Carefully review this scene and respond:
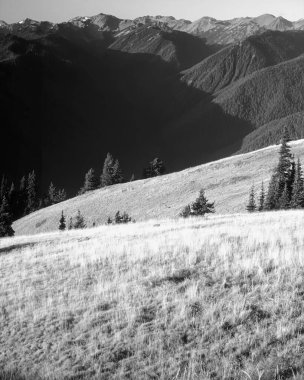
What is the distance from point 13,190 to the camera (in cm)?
14975

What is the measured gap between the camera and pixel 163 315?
27.9ft

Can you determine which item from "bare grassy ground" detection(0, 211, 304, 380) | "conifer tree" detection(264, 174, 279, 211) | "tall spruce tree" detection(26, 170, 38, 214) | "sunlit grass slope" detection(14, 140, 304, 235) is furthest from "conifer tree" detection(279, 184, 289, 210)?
"tall spruce tree" detection(26, 170, 38, 214)

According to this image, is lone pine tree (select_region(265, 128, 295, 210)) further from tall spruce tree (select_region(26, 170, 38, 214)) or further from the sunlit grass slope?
tall spruce tree (select_region(26, 170, 38, 214))

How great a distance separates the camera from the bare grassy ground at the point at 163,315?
675 centimetres

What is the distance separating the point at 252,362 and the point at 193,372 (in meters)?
1.04

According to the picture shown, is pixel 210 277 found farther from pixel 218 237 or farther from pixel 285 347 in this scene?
pixel 218 237

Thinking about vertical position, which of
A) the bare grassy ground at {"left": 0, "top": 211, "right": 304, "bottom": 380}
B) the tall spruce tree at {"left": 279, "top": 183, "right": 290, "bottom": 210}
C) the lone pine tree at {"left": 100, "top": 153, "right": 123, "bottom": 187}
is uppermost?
the lone pine tree at {"left": 100, "top": 153, "right": 123, "bottom": 187}

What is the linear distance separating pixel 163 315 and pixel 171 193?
7996 cm

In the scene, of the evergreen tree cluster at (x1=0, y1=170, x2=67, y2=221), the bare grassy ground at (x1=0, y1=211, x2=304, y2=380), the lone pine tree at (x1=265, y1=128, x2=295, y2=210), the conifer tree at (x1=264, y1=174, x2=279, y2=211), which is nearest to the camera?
the bare grassy ground at (x1=0, y1=211, x2=304, y2=380)

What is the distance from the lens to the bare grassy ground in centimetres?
675

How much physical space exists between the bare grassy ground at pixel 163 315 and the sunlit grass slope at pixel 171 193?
56.9m

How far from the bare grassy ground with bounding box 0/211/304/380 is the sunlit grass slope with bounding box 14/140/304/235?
56.9m

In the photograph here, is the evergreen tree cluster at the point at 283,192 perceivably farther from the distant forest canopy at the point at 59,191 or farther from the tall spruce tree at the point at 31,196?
the tall spruce tree at the point at 31,196

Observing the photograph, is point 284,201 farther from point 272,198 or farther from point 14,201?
point 14,201
